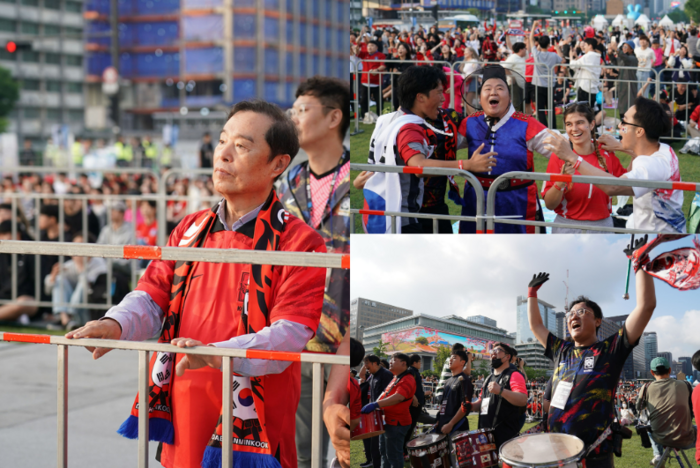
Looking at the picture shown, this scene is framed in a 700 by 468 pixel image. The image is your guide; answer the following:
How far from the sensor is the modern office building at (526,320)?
2498 mm

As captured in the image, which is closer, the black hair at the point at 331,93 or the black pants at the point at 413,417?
the black pants at the point at 413,417

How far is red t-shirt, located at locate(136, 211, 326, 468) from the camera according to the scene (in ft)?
7.66

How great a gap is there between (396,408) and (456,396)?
21 cm

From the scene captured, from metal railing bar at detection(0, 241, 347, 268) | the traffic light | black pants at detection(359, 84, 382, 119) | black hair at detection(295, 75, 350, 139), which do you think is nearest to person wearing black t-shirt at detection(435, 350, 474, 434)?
metal railing bar at detection(0, 241, 347, 268)

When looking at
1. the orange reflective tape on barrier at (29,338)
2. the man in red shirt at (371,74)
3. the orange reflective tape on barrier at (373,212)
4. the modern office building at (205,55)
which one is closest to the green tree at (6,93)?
the modern office building at (205,55)

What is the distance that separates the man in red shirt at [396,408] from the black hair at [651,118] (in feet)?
7.59

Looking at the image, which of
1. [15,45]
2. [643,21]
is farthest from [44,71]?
[643,21]

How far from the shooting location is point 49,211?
25.5 ft

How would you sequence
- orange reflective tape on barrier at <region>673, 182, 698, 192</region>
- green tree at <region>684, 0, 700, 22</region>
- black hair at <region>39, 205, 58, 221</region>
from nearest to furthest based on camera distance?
1. orange reflective tape on barrier at <region>673, 182, 698, 192</region>
2. green tree at <region>684, 0, 700, 22</region>
3. black hair at <region>39, 205, 58, 221</region>

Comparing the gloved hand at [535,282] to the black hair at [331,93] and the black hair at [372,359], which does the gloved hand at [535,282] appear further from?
the black hair at [331,93]

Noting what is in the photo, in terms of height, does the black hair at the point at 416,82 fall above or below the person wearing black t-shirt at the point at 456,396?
above

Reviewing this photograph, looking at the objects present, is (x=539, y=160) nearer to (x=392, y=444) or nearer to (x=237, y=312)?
(x=392, y=444)

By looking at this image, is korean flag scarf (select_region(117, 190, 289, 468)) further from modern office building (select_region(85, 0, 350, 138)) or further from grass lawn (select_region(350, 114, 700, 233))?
modern office building (select_region(85, 0, 350, 138))

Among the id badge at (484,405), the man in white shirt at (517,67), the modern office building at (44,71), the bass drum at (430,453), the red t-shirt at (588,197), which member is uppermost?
the modern office building at (44,71)
